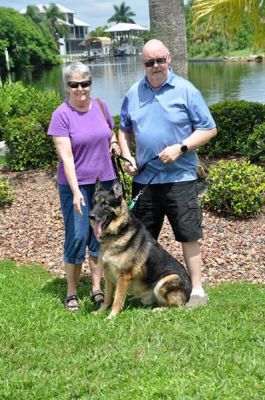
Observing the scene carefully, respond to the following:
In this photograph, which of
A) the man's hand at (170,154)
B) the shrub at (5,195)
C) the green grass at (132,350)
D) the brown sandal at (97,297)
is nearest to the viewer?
the green grass at (132,350)

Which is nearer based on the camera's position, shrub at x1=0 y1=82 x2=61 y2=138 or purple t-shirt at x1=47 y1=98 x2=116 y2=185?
purple t-shirt at x1=47 y1=98 x2=116 y2=185

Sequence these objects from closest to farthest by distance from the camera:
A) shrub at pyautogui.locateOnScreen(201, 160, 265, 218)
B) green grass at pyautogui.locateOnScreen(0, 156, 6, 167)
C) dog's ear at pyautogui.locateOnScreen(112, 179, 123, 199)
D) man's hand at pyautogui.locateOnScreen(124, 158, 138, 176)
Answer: dog's ear at pyautogui.locateOnScreen(112, 179, 123, 199)
man's hand at pyautogui.locateOnScreen(124, 158, 138, 176)
shrub at pyautogui.locateOnScreen(201, 160, 265, 218)
green grass at pyautogui.locateOnScreen(0, 156, 6, 167)

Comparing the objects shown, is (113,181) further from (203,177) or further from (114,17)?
(114,17)

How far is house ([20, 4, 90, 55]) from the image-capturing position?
11912 cm

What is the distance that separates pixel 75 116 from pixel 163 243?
9.55ft

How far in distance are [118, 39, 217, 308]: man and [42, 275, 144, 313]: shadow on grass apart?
2.11ft

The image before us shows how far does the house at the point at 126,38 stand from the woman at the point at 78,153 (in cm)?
11079

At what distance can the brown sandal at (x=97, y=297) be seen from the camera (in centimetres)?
521

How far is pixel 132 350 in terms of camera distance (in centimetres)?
388

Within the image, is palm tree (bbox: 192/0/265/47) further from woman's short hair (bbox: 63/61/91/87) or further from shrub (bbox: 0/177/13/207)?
woman's short hair (bbox: 63/61/91/87)

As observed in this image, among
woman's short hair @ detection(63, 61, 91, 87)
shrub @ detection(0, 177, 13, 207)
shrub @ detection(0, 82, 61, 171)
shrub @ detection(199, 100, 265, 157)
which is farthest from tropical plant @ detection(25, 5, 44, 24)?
woman's short hair @ detection(63, 61, 91, 87)

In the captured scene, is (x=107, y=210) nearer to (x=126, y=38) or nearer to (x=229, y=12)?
(x=229, y=12)

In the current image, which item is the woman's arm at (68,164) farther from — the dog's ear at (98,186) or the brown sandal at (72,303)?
the brown sandal at (72,303)

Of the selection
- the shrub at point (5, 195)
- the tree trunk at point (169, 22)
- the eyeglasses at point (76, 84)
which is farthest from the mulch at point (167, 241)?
the tree trunk at point (169, 22)
